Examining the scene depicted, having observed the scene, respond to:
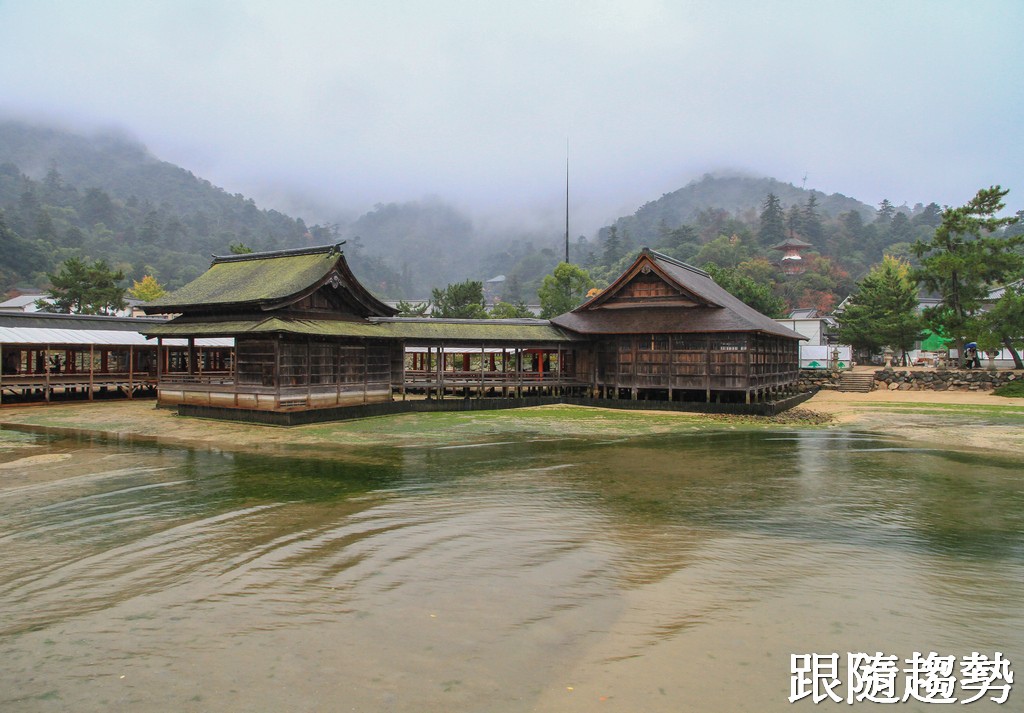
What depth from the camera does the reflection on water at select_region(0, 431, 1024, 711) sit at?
6148mm

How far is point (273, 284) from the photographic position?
28.0m

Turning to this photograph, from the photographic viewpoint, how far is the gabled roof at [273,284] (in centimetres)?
2680

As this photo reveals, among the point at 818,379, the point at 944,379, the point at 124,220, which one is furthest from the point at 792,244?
the point at 124,220

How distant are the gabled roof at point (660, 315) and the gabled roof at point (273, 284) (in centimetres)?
1056

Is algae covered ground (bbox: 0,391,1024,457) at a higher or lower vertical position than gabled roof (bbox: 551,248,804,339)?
lower

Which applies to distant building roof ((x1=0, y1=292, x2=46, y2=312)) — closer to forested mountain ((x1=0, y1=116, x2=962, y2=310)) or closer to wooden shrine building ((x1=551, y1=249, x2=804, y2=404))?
forested mountain ((x1=0, y1=116, x2=962, y2=310))

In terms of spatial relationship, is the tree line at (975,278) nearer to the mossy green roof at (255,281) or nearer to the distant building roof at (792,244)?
the mossy green roof at (255,281)

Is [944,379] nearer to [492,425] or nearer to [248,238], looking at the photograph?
[492,425]

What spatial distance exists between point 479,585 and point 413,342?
23.4 m

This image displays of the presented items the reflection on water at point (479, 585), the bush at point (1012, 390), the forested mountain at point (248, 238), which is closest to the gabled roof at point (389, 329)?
the reflection on water at point (479, 585)

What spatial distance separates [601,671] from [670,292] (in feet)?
93.4

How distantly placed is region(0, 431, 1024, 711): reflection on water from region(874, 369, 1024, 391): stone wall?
92.8 feet

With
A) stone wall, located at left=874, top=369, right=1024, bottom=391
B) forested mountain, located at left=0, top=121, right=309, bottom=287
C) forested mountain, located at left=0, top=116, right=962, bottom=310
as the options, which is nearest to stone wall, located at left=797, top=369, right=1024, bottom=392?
stone wall, located at left=874, top=369, right=1024, bottom=391

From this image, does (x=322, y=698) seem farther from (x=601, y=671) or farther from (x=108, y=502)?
(x=108, y=502)
